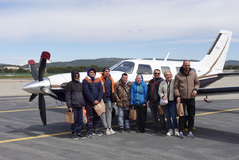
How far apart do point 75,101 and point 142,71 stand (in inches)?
143

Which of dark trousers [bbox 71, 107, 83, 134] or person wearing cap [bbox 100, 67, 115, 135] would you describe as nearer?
dark trousers [bbox 71, 107, 83, 134]

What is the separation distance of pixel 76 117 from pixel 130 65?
3.56 meters

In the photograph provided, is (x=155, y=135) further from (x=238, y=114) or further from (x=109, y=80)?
(x=238, y=114)

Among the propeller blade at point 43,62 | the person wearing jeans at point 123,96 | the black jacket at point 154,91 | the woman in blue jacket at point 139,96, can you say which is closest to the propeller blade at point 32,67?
the propeller blade at point 43,62

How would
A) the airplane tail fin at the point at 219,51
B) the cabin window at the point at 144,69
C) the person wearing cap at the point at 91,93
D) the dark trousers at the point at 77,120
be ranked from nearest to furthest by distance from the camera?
the dark trousers at the point at 77,120 < the person wearing cap at the point at 91,93 < the cabin window at the point at 144,69 < the airplane tail fin at the point at 219,51

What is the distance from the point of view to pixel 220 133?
795cm

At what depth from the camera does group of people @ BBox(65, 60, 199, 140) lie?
7.22 meters

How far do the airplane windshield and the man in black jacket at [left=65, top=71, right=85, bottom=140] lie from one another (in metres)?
2.79

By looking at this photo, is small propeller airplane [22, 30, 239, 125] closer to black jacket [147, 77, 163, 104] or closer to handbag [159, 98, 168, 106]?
black jacket [147, 77, 163, 104]

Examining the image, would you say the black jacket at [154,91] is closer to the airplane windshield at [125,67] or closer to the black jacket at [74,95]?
the airplane windshield at [125,67]

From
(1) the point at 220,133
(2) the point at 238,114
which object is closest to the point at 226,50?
(2) the point at 238,114

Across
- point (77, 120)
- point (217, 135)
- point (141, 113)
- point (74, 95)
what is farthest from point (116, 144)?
point (217, 135)

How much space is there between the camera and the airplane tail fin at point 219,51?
13.4 m

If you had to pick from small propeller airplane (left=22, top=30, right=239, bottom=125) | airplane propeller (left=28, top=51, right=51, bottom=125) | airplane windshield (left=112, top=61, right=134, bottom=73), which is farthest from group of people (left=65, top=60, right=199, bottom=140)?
airplane windshield (left=112, top=61, right=134, bottom=73)
